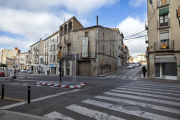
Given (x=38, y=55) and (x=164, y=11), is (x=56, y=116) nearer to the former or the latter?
(x=164, y=11)

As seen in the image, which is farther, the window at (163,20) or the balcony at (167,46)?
the window at (163,20)

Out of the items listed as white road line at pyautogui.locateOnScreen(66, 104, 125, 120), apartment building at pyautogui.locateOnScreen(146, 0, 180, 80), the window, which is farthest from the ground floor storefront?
white road line at pyautogui.locateOnScreen(66, 104, 125, 120)

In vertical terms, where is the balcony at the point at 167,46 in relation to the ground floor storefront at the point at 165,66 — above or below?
above

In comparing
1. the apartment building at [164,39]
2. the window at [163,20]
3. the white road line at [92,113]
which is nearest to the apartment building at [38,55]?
the apartment building at [164,39]

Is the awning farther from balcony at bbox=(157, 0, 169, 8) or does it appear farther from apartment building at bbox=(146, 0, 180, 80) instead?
balcony at bbox=(157, 0, 169, 8)

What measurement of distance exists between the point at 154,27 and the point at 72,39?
18.3 metres

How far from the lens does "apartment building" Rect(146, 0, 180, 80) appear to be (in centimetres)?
1698

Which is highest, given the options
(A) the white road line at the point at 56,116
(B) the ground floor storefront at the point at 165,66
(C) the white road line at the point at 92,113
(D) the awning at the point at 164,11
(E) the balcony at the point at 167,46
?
(D) the awning at the point at 164,11

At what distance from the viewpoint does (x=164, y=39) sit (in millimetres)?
18031

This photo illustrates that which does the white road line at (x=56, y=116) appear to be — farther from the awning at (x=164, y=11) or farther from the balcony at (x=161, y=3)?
the balcony at (x=161, y=3)

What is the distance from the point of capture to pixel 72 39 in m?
30.2

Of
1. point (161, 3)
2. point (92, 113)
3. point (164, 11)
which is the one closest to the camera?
point (92, 113)

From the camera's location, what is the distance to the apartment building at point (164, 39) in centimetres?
1698

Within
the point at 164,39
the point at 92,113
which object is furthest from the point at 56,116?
the point at 164,39
